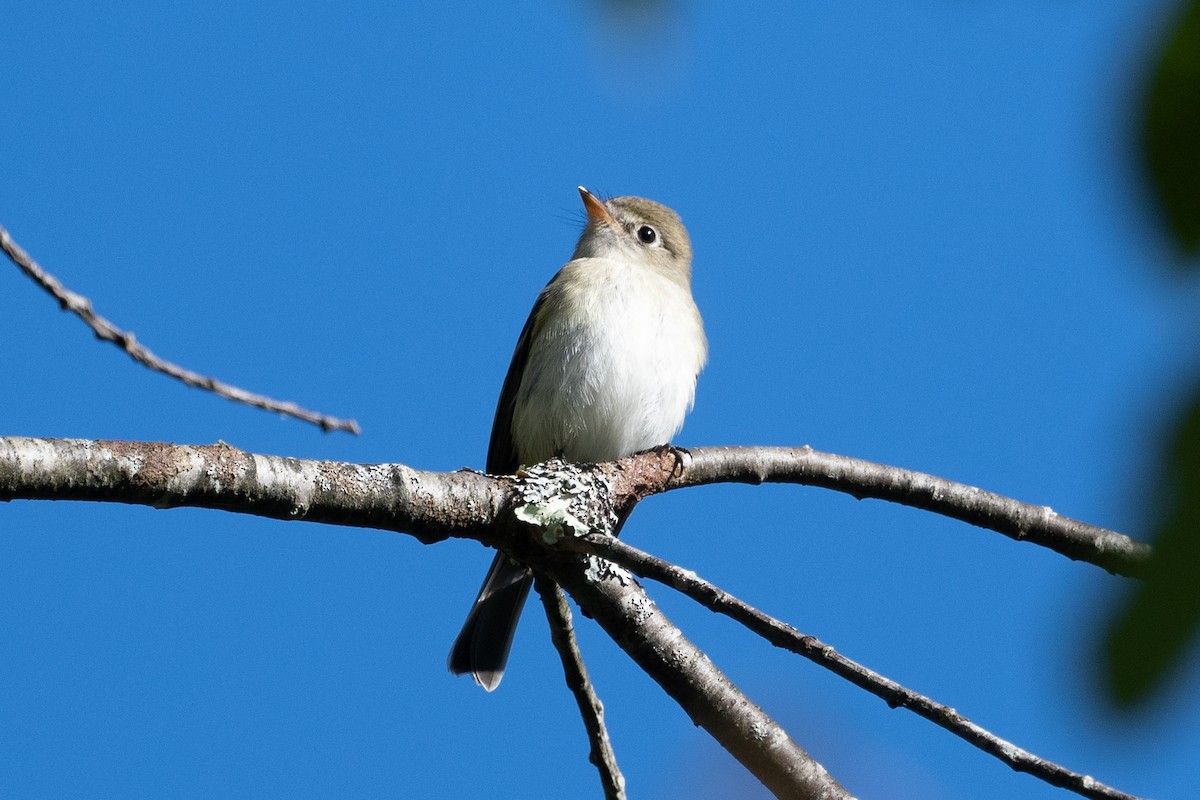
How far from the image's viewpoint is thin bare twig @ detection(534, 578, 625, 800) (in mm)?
3506

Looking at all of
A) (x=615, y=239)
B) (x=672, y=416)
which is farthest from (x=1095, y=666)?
(x=615, y=239)

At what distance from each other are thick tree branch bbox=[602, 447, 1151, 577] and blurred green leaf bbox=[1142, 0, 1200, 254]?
3.52m

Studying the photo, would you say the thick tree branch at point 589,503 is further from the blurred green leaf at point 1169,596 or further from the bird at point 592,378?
the blurred green leaf at point 1169,596

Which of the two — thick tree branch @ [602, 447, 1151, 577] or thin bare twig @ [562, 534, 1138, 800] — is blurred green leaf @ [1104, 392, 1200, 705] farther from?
thick tree branch @ [602, 447, 1151, 577]

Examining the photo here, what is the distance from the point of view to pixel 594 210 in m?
7.70

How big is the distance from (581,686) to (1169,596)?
329cm

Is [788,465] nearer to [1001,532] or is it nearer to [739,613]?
[1001,532]

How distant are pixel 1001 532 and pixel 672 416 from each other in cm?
233

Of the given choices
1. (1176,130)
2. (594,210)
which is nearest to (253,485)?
(1176,130)

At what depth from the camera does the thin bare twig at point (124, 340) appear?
265 centimetres

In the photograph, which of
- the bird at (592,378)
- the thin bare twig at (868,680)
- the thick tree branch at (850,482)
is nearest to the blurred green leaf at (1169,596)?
the thin bare twig at (868,680)

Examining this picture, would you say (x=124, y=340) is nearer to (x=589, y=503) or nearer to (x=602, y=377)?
(x=589, y=503)

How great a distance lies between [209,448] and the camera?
271 cm

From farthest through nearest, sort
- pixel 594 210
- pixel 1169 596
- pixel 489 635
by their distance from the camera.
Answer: pixel 594 210, pixel 489 635, pixel 1169 596
